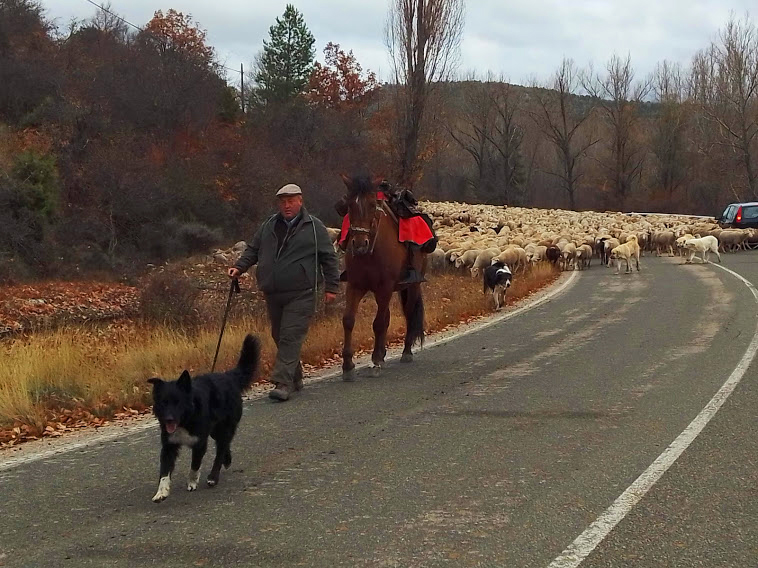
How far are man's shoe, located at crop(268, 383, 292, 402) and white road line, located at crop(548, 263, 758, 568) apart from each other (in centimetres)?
379

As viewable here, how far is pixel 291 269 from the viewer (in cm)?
888

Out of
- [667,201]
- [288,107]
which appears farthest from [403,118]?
[667,201]

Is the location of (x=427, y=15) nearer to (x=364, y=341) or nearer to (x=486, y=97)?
(x=364, y=341)

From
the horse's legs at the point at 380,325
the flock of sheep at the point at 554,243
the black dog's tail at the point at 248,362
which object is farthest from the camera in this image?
the flock of sheep at the point at 554,243

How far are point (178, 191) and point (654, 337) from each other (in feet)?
85.0

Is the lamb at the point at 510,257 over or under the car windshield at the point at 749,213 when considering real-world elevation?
under

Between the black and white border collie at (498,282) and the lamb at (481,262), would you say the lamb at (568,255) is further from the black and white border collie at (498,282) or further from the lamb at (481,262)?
the black and white border collie at (498,282)

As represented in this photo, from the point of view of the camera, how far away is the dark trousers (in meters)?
8.82

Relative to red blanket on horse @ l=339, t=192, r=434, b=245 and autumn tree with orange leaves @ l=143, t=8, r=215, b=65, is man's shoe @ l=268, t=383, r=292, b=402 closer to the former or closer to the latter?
red blanket on horse @ l=339, t=192, r=434, b=245

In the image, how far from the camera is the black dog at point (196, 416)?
17.5 feet

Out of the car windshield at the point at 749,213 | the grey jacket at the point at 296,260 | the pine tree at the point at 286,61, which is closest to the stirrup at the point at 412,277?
the grey jacket at the point at 296,260

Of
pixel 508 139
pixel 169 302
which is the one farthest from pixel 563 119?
pixel 169 302

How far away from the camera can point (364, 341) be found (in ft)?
43.5

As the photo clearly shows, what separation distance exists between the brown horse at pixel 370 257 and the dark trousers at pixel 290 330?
1.03 metres
